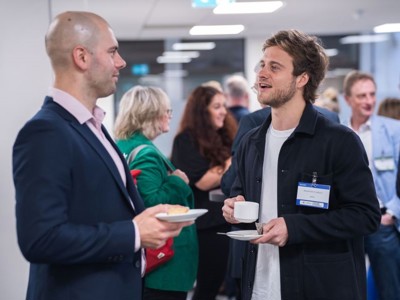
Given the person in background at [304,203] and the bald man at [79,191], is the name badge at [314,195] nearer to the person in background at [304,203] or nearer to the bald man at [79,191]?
the person in background at [304,203]

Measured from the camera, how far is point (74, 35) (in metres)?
1.89

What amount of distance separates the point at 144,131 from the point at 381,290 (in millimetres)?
1798

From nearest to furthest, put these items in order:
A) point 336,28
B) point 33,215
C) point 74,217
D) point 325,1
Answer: point 33,215 → point 74,217 → point 325,1 → point 336,28

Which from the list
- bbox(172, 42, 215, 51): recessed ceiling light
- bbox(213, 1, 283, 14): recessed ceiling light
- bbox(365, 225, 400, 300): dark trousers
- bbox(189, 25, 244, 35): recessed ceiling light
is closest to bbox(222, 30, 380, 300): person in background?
bbox(365, 225, 400, 300): dark trousers

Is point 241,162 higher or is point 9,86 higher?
point 9,86

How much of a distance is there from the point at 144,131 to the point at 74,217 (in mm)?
1740

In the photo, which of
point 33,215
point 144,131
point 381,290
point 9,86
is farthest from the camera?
point 381,290

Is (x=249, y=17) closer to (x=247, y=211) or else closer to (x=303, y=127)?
(x=303, y=127)

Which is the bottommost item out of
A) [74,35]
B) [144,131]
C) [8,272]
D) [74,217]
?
[8,272]

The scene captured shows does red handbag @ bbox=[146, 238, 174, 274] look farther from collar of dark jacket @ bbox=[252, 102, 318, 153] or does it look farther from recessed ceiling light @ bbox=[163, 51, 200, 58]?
recessed ceiling light @ bbox=[163, 51, 200, 58]

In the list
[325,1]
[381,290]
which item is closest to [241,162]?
[381,290]

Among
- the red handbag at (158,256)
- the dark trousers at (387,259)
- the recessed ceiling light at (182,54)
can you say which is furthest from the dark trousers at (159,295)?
the recessed ceiling light at (182,54)

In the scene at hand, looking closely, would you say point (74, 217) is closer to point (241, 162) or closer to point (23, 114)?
point (241, 162)

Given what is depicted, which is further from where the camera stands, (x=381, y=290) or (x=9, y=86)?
(x=381, y=290)
